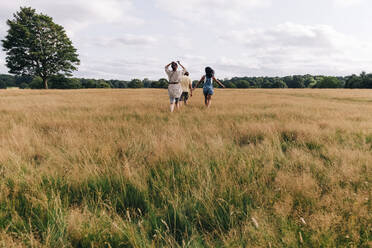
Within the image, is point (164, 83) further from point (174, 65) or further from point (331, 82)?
point (174, 65)

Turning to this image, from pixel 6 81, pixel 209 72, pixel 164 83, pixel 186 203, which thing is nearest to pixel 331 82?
pixel 164 83

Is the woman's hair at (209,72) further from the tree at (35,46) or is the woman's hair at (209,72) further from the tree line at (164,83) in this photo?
the tree line at (164,83)

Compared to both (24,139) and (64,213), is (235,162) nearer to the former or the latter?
(64,213)

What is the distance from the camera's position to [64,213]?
1.72 metres

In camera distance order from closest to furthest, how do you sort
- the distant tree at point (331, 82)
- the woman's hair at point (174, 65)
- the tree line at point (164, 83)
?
the woman's hair at point (174, 65) < the tree line at point (164, 83) < the distant tree at point (331, 82)

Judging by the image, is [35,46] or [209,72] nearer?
[209,72]

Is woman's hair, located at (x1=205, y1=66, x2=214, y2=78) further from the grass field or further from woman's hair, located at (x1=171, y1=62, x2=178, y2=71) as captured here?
the grass field

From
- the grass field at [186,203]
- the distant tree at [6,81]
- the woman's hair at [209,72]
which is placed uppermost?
the distant tree at [6,81]

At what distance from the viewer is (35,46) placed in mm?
34250

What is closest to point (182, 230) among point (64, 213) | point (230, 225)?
point (230, 225)

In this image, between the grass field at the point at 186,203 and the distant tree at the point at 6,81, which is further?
the distant tree at the point at 6,81

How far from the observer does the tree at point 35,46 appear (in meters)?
33.4

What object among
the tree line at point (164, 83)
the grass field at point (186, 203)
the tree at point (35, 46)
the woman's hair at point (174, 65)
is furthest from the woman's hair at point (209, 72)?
the tree line at point (164, 83)

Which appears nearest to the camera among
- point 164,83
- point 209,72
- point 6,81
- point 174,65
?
point 174,65
